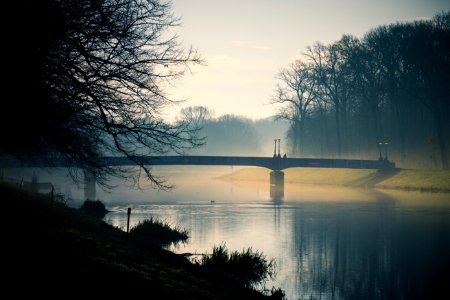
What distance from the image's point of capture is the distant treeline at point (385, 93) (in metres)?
60.1

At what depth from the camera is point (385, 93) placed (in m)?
69.4

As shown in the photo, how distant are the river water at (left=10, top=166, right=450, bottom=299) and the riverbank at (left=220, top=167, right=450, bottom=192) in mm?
5552

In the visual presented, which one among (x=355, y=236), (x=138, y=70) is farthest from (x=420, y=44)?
(x=138, y=70)

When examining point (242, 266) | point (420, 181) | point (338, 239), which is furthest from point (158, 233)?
point (420, 181)

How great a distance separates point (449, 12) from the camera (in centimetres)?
6278

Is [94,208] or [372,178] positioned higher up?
[372,178]

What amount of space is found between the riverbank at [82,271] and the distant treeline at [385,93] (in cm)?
5240

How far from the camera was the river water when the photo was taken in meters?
18.2

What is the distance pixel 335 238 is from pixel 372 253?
172 inches

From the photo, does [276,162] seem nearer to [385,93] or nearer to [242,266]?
[385,93]

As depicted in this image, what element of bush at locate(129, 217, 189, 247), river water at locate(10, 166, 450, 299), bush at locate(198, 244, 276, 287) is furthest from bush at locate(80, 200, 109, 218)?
bush at locate(198, 244, 276, 287)

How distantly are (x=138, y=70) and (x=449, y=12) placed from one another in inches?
2362

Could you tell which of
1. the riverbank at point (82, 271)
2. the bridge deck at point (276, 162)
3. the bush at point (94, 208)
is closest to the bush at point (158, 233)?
the bush at point (94, 208)

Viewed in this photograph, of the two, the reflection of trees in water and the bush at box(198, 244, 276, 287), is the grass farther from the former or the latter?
the bush at box(198, 244, 276, 287)
